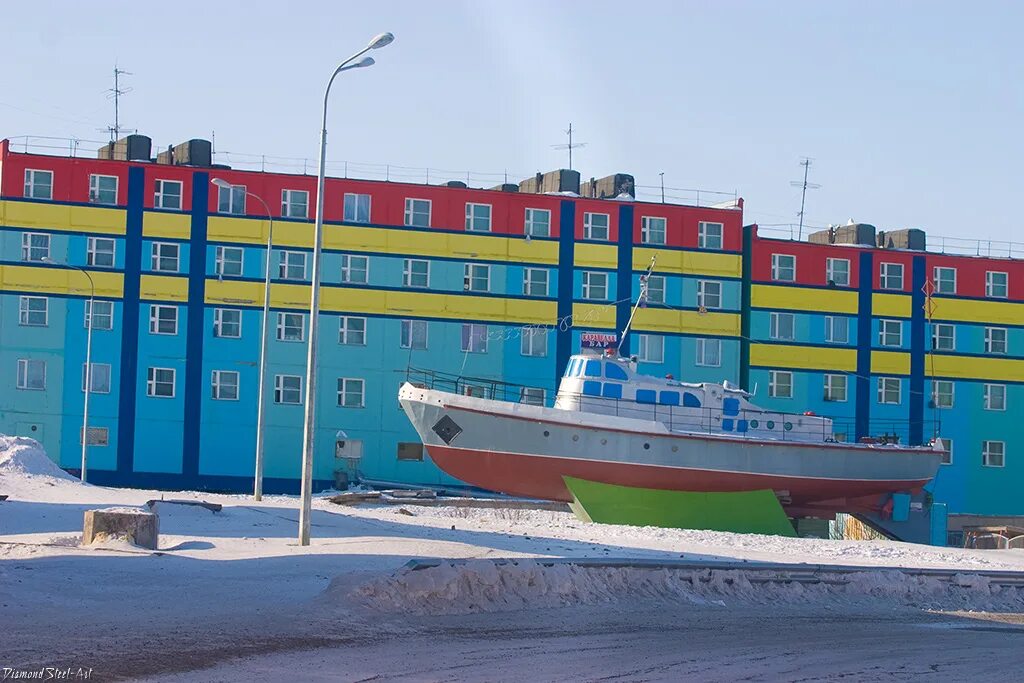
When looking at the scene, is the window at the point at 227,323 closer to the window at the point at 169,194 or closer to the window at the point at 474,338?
the window at the point at 169,194

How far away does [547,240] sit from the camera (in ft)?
197

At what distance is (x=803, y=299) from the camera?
63.3 meters

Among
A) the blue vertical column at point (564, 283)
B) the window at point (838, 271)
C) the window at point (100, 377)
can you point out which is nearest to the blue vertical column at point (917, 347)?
the window at point (838, 271)

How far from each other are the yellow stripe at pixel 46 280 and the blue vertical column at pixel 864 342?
117ft

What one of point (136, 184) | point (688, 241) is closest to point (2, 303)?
point (136, 184)

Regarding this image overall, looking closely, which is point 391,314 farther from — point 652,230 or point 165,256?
point 652,230

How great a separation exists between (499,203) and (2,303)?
72.6 ft

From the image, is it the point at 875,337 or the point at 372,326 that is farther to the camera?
the point at 875,337

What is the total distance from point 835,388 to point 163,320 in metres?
31.7

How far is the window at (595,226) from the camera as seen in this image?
60.5 meters

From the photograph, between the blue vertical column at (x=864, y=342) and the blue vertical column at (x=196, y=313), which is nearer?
the blue vertical column at (x=196, y=313)

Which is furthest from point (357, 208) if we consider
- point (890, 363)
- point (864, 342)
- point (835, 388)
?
point (890, 363)

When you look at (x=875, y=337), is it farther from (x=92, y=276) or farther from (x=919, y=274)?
(x=92, y=276)

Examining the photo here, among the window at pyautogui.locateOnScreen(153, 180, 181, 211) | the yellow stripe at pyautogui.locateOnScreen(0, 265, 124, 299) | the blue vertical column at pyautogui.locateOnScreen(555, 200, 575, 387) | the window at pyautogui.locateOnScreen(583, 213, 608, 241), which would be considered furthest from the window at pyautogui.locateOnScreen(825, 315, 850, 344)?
the yellow stripe at pyautogui.locateOnScreen(0, 265, 124, 299)
